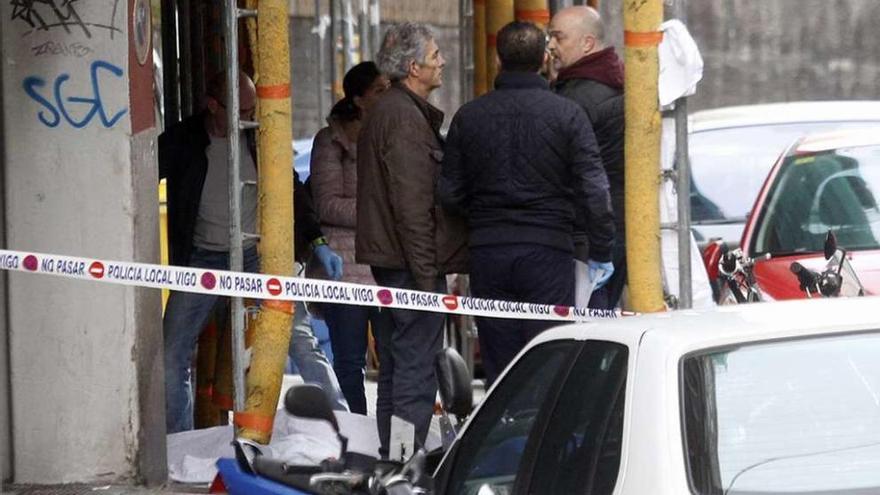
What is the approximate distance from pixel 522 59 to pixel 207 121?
1.95 metres

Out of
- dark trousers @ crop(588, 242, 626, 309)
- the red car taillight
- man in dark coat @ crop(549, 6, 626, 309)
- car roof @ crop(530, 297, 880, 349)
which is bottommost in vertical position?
the red car taillight

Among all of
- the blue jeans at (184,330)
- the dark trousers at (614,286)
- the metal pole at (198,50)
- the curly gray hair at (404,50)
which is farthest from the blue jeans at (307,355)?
the curly gray hair at (404,50)

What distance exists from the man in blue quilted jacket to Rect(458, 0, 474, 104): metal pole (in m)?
→ 4.21

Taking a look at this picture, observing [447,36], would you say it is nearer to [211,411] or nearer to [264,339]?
[211,411]

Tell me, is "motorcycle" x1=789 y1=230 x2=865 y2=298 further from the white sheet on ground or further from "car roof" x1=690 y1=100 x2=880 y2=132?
"car roof" x1=690 y1=100 x2=880 y2=132

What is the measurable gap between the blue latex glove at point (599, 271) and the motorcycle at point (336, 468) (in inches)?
93.7

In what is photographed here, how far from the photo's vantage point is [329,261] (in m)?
9.48

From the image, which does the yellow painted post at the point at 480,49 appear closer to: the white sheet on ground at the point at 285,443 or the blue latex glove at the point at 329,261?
the blue latex glove at the point at 329,261

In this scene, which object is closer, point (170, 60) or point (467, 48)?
point (170, 60)

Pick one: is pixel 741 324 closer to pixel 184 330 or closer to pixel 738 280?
pixel 738 280

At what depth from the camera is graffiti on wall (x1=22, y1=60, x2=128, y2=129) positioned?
811 centimetres

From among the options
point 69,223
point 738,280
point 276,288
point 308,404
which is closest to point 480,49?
point 738,280

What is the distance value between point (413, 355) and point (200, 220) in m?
1.56

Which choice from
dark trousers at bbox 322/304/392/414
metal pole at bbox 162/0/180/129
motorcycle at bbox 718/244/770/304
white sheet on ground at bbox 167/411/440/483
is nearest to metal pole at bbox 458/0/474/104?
metal pole at bbox 162/0/180/129
